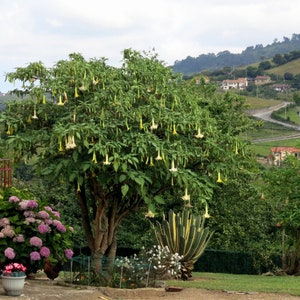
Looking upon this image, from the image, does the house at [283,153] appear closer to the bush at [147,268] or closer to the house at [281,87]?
the bush at [147,268]

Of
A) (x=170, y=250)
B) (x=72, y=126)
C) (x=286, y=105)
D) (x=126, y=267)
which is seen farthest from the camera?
(x=286, y=105)

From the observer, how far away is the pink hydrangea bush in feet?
37.4

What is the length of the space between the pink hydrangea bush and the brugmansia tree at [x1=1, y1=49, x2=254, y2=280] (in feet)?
2.49

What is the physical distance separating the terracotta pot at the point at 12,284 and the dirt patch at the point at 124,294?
29 centimetres

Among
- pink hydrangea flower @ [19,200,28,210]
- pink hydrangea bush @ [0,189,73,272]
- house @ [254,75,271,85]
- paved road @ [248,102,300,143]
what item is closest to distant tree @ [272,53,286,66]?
house @ [254,75,271,85]

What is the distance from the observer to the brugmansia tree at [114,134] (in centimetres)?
1142

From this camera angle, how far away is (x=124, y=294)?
11680 mm

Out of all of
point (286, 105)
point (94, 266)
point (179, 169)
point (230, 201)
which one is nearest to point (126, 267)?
point (94, 266)

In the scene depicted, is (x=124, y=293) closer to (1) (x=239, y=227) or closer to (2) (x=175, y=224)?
(2) (x=175, y=224)

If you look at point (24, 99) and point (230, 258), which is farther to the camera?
point (230, 258)

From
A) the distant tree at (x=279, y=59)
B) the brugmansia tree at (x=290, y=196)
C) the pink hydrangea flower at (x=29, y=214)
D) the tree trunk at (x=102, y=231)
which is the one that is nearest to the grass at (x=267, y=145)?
the brugmansia tree at (x=290, y=196)

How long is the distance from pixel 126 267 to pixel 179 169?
239cm

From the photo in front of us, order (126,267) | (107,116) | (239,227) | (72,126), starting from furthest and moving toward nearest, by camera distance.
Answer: (239,227) → (126,267) → (107,116) → (72,126)

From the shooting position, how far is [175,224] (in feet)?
51.9
